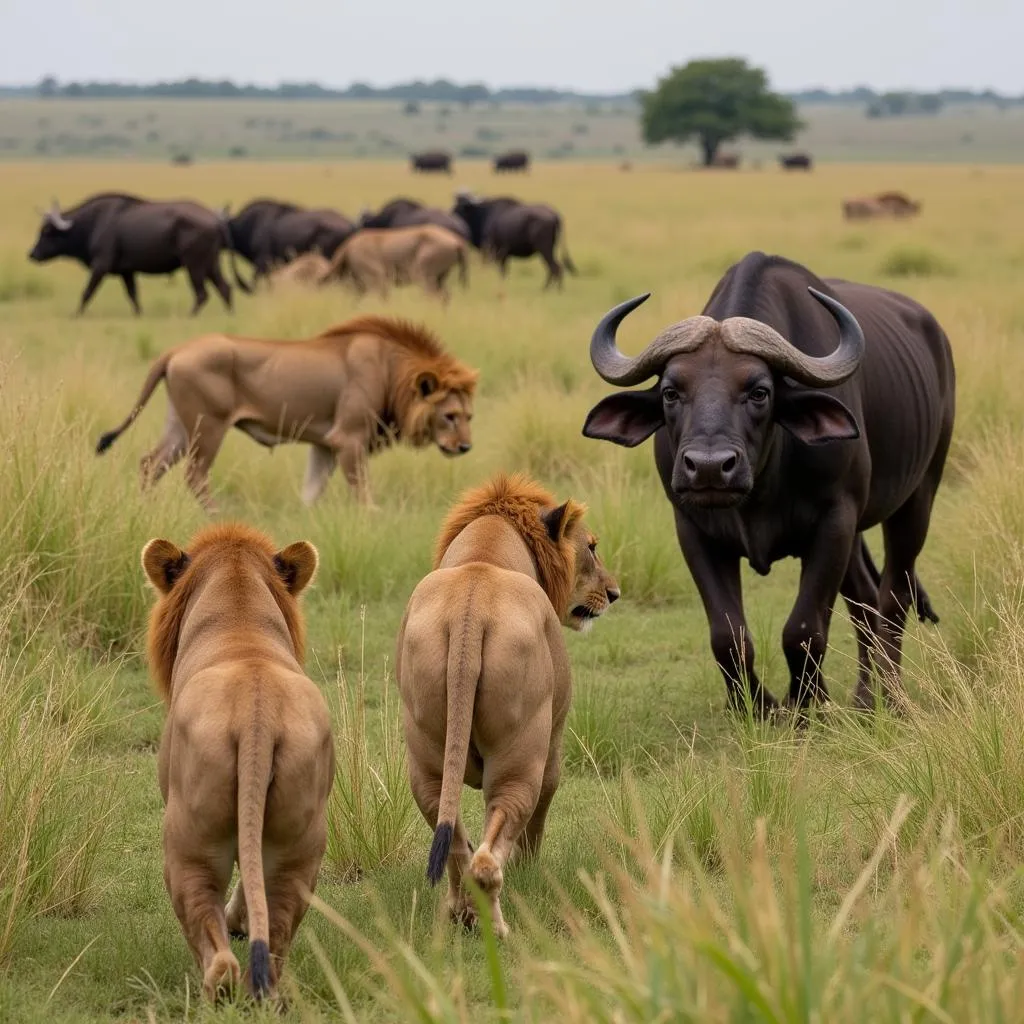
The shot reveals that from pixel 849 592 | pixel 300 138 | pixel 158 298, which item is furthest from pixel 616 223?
pixel 300 138

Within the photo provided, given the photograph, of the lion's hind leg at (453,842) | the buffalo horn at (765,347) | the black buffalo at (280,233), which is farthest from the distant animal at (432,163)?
the lion's hind leg at (453,842)

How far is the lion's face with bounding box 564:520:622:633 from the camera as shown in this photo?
551 cm

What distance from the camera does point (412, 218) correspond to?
29328mm

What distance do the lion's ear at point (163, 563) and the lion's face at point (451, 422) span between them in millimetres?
5925

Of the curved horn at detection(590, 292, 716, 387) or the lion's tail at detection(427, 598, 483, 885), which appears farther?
the curved horn at detection(590, 292, 716, 387)

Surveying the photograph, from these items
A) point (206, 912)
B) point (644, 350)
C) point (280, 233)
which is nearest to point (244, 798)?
point (206, 912)

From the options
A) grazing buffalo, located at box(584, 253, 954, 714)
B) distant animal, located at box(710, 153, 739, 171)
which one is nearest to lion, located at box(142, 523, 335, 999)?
grazing buffalo, located at box(584, 253, 954, 714)

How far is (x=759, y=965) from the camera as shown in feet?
9.66

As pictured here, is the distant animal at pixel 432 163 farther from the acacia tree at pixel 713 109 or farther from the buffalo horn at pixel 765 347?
the buffalo horn at pixel 765 347

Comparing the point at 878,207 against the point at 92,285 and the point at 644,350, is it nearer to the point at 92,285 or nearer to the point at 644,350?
the point at 92,285

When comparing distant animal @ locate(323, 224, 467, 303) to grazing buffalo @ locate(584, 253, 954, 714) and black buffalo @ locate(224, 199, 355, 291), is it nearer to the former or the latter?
black buffalo @ locate(224, 199, 355, 291)

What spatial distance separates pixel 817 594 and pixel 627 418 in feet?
3.30

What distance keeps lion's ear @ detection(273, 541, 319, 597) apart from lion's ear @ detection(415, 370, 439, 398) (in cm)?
591

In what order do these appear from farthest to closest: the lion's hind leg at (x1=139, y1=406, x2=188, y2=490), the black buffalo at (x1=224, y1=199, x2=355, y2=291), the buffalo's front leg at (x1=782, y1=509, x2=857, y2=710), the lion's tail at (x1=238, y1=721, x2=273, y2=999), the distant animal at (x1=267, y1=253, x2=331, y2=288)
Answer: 1. the black buffalo at (x1=224, y1=199, x2=355, y2=291)
2. the distant animal at (x1=267, y1=253, x2=331, y2=288)
3. the lion's hind leg at (x1=139, y1=406, x2=188, y2=490)
4. the buffalo's front leg at (x1=782, y1=509, x2=857, y2=710)
5. the lion's tail at (x1=238, y1=721, x2=273, y2=999)
